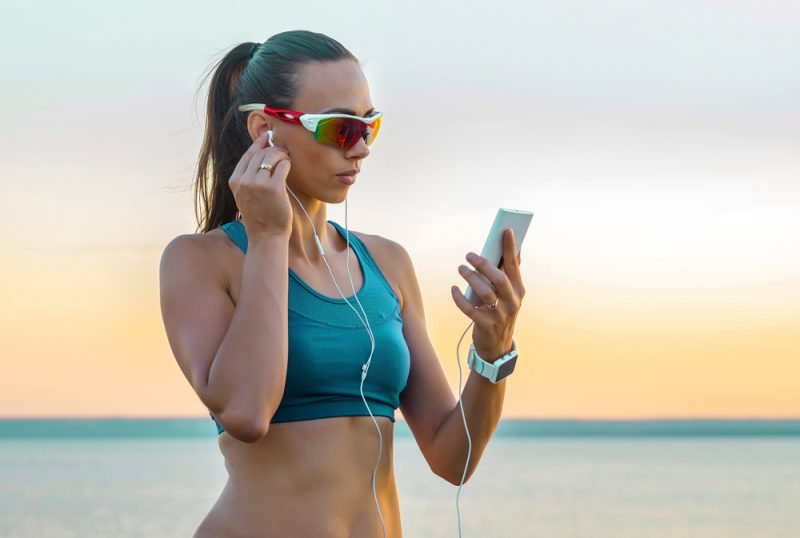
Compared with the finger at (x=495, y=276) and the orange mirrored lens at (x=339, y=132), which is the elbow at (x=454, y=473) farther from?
the orange mirrored lens at (x=339, y=132)

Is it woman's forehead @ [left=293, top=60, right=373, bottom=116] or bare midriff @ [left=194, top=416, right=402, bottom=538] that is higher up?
woman's forehead @ [left=293, top=60, right=373, bottom=116]

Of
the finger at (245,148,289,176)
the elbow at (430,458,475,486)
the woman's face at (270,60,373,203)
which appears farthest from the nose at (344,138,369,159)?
the elbow at (430,458,475,486)

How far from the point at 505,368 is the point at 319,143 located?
82 centimetres

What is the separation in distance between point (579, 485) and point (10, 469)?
17684 millimetres

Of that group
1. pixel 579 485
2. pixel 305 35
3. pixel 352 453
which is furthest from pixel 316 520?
pixel 579 485

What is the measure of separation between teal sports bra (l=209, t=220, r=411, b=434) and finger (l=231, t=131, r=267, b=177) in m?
0.23

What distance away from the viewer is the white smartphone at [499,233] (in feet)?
10.9

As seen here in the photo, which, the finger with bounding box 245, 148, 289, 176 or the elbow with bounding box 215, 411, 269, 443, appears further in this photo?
the finger with bounding box 245, 148, 289, 176

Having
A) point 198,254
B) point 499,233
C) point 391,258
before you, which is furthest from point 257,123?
point 499,233

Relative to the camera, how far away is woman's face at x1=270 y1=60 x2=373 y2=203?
3361mm

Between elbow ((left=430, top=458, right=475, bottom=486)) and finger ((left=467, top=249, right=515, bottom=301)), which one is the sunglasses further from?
elbow ((left=430, top=458, right=475, bottom=486))

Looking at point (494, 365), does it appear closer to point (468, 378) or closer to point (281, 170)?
point (468, 378)

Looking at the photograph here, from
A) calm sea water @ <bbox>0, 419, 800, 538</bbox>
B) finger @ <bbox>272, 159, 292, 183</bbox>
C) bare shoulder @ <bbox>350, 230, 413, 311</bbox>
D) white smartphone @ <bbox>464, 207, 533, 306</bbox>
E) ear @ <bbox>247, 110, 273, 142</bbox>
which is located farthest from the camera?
calm sea water @ <bbox>0, 419, 800, 538</bbox>

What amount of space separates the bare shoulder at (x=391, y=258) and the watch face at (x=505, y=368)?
0.45 meters
